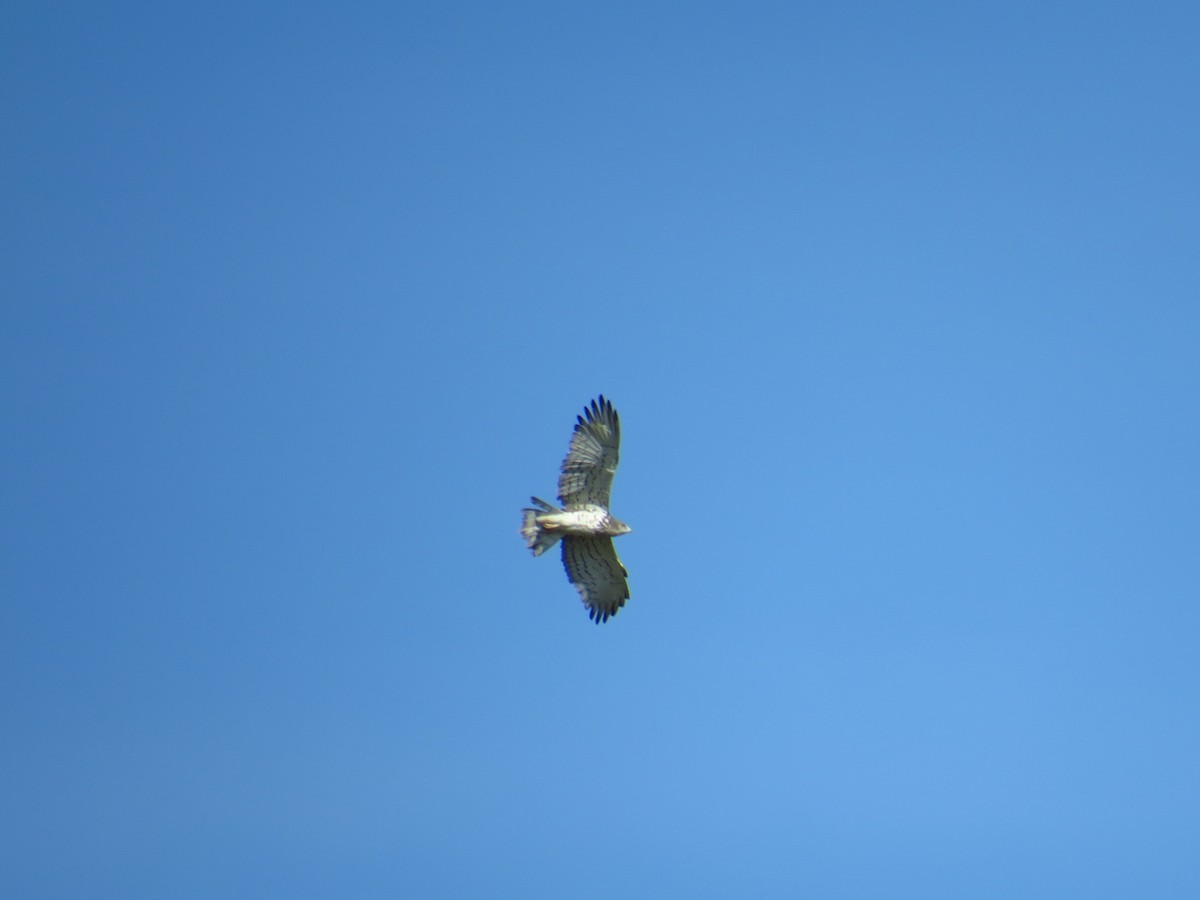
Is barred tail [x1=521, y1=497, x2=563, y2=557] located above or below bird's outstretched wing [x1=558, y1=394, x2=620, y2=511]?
below

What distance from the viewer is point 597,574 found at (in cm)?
3025

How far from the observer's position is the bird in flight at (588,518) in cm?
2906

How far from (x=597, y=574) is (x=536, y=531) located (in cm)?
176

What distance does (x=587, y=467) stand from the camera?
29531mm

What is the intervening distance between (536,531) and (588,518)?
0.89m

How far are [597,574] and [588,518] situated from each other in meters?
1.39

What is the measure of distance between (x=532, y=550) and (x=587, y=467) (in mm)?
1659

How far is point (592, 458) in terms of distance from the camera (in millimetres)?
29531

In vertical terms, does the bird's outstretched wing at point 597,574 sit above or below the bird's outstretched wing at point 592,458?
below

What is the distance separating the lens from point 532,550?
29.1 meters

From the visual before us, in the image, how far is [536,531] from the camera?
29.0m

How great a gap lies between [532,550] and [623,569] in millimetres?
1796

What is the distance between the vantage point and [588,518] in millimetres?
29266

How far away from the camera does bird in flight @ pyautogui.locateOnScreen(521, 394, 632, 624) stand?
29062 millimetres
